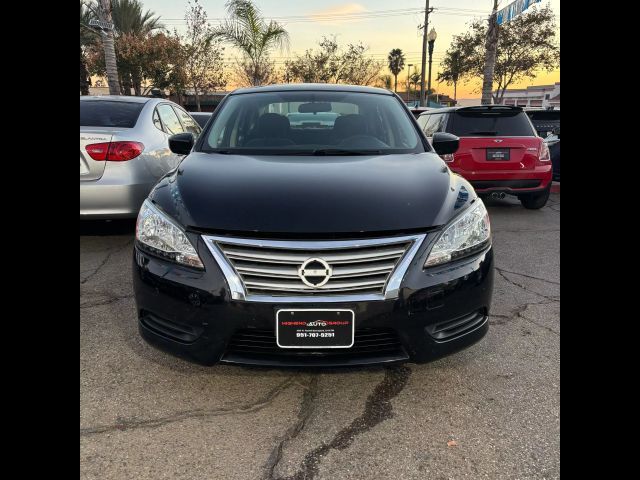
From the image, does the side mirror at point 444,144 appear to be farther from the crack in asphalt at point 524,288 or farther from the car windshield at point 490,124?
the car windshield at point 490,124

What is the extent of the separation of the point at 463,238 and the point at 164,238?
139 cm

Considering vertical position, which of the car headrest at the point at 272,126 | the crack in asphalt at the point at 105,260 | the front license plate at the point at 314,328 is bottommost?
the crack in asphalt at the point at 105,260

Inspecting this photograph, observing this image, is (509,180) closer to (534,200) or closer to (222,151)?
(534,200)

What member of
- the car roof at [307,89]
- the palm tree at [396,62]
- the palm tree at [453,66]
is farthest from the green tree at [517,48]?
the palm tree at [396,62]

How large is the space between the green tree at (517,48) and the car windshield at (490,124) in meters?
15.9

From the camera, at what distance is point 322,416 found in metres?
2.15

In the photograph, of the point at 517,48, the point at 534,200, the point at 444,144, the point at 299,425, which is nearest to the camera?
the point at 299,425

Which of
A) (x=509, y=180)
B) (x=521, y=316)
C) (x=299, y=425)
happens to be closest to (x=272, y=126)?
(x=299, y=425)

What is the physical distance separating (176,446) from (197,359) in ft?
1.18

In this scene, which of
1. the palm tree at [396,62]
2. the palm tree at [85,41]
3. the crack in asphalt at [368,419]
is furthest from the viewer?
the palm tree at [396,62]

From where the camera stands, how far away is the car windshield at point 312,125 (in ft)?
10.1
